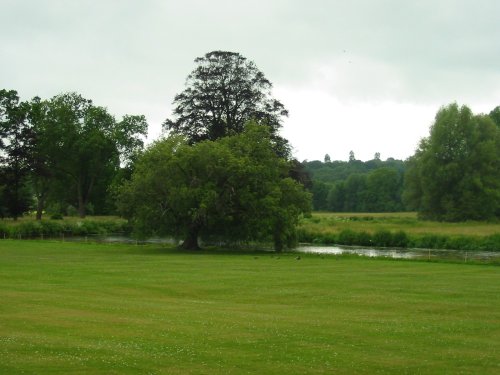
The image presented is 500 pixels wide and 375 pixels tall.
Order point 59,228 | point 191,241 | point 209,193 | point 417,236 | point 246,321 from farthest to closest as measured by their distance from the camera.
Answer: point 59,228, point 417,236, point 191,241, point 209,193, point 246,321

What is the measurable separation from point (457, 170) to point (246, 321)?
231 ft

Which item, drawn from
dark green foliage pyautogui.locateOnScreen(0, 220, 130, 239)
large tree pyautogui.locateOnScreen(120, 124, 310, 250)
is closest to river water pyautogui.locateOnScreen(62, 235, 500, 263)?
large tree pyautogui.locateOnScreen(120, 124, 310, 250)

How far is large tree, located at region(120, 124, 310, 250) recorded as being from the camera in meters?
52.0

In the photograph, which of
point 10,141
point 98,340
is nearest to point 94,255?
point 98,340

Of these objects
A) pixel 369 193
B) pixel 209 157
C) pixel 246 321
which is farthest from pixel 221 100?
pixel 369 193

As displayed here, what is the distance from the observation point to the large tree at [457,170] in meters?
80.4

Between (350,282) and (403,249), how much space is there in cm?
3153

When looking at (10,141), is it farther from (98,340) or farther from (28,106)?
(98,340)

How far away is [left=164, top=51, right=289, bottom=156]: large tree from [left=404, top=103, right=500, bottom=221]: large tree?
80.3 ft

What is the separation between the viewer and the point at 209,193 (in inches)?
2002

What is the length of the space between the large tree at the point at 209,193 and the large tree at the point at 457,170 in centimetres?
3462

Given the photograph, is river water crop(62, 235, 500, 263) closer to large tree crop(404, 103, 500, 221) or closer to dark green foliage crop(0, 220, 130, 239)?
large tree crop(404, 103, 500, 221)

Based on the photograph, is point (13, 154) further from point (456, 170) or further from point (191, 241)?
point (456, 170)

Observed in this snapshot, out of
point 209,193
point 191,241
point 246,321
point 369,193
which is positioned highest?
point 369,193
